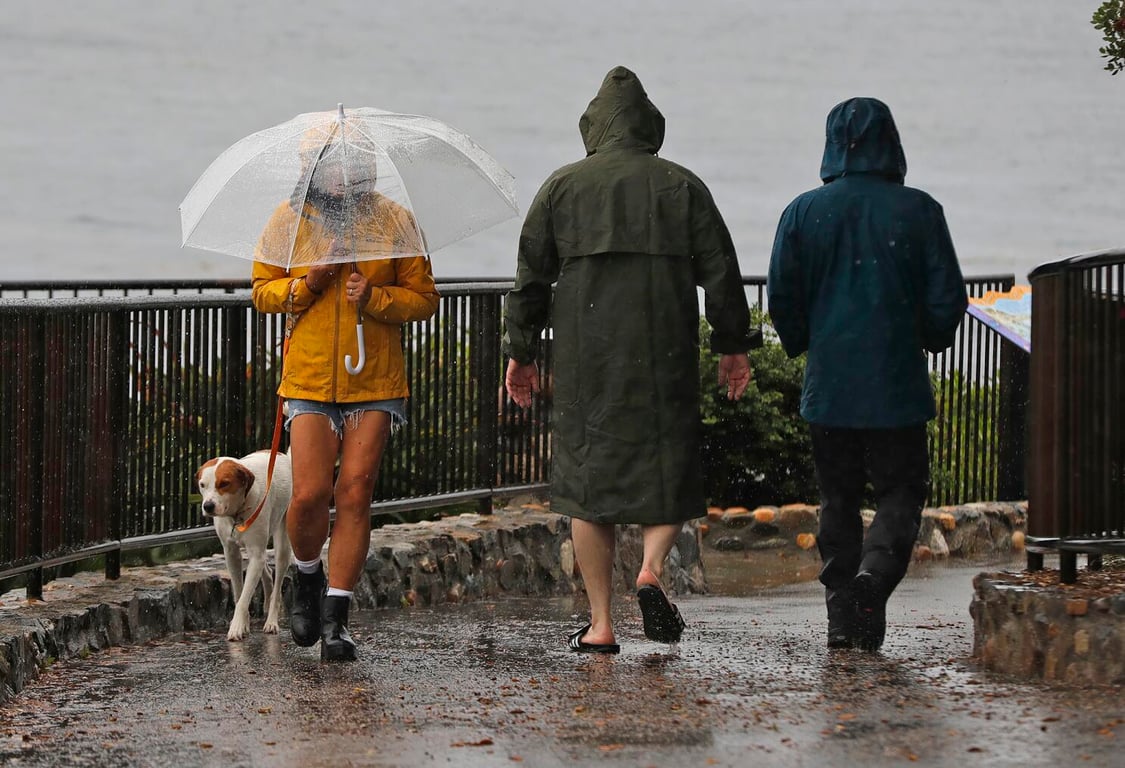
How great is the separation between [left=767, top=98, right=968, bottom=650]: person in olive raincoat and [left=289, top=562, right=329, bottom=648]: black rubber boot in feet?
5.74

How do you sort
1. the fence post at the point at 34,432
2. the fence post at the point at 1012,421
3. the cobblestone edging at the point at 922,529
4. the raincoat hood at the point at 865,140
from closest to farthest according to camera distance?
1. the raincoat hood at the point at 865,140
2. the fence post at the point at 34,432
3. the cobblestone edging at the point at 922,529
4. the fence post at the point at 1012,421

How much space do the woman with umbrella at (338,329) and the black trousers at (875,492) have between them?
1482mm

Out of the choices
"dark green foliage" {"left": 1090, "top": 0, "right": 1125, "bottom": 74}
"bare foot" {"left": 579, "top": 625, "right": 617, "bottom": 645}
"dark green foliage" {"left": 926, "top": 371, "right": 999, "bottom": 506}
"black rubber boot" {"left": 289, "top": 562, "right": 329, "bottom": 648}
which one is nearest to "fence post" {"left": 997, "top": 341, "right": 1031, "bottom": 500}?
"dark green foliage" {"left": 926, "top": 371, "right": 999, "bottom": 506}

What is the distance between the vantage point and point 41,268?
616 inches

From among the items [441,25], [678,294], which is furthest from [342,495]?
[441,25]

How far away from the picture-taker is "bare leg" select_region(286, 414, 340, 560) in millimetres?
6281

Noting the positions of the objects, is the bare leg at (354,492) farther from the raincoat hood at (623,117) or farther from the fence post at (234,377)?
the fence post at (234,377)

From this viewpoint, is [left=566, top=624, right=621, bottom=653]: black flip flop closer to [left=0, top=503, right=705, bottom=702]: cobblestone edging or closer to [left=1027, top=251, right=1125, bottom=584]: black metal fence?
[left=1027, top=251, right=1125, bottom=584]: black metal fence

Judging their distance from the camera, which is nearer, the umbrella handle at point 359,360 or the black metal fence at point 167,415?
the umbrella handle at point 359,360

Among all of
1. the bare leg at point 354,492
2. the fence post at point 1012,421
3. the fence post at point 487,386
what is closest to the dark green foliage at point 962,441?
the fence post at point 1012,421

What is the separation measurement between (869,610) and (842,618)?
0.38 feet

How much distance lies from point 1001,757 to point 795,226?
241 cm

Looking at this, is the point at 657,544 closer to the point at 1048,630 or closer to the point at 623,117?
the point at 1048,630

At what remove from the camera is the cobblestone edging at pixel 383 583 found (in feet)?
21.2
